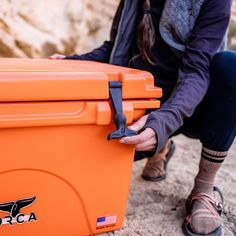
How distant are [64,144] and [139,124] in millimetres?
164

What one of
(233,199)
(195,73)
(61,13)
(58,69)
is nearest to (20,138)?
(58,69)

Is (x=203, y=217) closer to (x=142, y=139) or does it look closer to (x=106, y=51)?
(x=142, y=139)

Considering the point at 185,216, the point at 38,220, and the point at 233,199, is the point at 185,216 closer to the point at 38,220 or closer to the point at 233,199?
the point at 233,199

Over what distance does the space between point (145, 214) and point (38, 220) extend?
34 centimetres

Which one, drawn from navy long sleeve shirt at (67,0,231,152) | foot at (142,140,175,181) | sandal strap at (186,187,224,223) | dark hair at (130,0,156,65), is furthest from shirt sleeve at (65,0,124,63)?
sandal strap at (186,187,224,223)

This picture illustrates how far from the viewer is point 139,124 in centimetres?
80

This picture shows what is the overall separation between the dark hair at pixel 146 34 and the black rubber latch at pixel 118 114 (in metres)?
0.32

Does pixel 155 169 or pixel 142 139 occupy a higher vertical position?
pixel 142 139

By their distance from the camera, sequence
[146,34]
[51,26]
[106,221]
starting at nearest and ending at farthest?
[106,221] < [146,34] < [51,26]

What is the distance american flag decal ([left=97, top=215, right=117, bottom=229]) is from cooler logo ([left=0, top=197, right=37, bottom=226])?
0.54 feet

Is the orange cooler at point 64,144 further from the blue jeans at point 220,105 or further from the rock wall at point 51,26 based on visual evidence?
the rock wall at point 51,26

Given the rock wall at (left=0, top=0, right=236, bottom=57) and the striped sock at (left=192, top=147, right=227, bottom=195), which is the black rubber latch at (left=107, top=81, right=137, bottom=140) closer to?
the striped sock at (left=192, top=147, right=227, bottom=195)

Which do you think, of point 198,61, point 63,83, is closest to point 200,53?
point 198,61

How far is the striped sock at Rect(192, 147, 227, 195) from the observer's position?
956 millimetres
